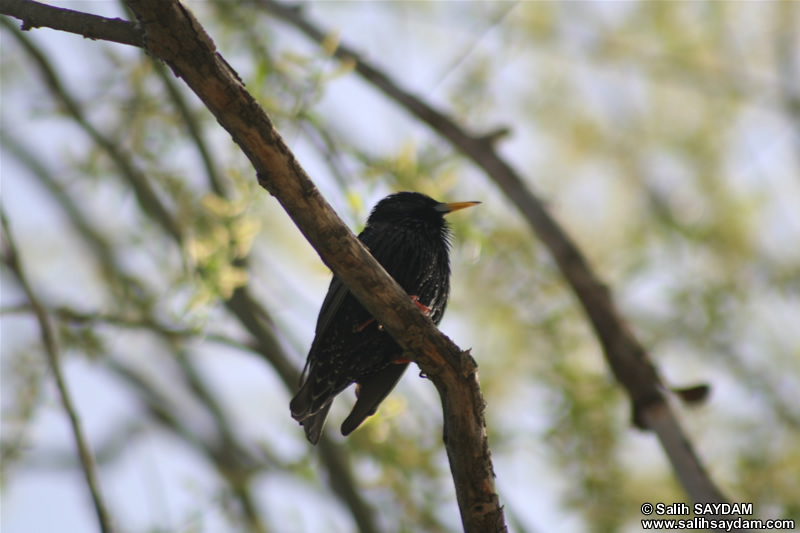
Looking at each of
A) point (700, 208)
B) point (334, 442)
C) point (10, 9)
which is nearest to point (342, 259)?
A: point (10, 9)

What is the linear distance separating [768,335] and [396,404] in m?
3.84

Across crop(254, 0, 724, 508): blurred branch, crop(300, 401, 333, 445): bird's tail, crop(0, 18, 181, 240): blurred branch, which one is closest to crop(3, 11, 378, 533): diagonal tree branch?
crop(0, 18, 181, 240): blurred branch

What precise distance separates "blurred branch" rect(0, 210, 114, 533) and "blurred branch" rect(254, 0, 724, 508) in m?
2.30

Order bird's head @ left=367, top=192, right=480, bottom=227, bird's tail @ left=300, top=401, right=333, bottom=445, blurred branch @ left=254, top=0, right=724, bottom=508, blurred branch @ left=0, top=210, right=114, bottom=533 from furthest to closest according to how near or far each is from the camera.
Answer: bird's head @ left=367, top=192, right=480, bottom=227 < bird's tail @ left=300, top=401, right=333, bottom=445 < blurred branch @ left=254, top=0, right=724, bottom=508 < blurred branch @ left=0, top=210, right=114, bottom=533

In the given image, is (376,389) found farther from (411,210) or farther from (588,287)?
(588,287)

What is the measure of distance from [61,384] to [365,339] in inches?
57.9

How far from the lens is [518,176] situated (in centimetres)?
450

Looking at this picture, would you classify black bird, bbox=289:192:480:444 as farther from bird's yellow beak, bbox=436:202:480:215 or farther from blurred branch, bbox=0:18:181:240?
blurred branch, bbox=0:18:181:240

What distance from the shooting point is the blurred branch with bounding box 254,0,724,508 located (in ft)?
11.2

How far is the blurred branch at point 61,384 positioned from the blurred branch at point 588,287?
230cm

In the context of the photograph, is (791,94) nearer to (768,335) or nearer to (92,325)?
(768,335)

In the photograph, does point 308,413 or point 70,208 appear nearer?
point 308,413

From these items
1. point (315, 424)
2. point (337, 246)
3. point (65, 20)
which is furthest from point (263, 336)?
point (65, 20)

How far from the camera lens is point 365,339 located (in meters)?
3.78
